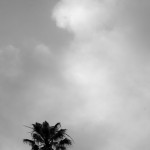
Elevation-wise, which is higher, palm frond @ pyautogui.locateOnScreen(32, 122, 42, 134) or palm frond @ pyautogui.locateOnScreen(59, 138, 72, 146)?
palm frond @ pyautogui.locateOnScreen(32, 122, 42, 134)

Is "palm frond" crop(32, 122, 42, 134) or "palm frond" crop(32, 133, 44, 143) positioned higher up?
"palm frond" crop(32, 122, 42, 134)

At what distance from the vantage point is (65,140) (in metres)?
35.9

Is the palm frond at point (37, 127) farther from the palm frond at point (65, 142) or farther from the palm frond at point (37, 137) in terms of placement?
the palm frond at point (65, 142)

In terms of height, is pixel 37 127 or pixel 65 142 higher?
pixel 37 127

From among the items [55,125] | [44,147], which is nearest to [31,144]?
[44,147]

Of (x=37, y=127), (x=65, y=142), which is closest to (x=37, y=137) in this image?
(x=37, y=127)

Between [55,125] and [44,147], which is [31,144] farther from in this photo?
[55,125]

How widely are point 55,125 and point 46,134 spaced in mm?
1825

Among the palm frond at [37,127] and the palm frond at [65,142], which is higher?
the palm frond at [37,127]

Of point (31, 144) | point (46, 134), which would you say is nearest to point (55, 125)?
point (46, 134)

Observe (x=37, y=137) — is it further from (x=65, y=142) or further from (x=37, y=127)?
(x=65, y=142)

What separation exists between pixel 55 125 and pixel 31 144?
429cm

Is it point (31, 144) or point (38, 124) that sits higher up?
point (38, 124)

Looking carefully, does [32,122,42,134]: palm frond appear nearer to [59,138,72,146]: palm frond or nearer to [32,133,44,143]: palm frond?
[32,133,44,143]: palm frond
